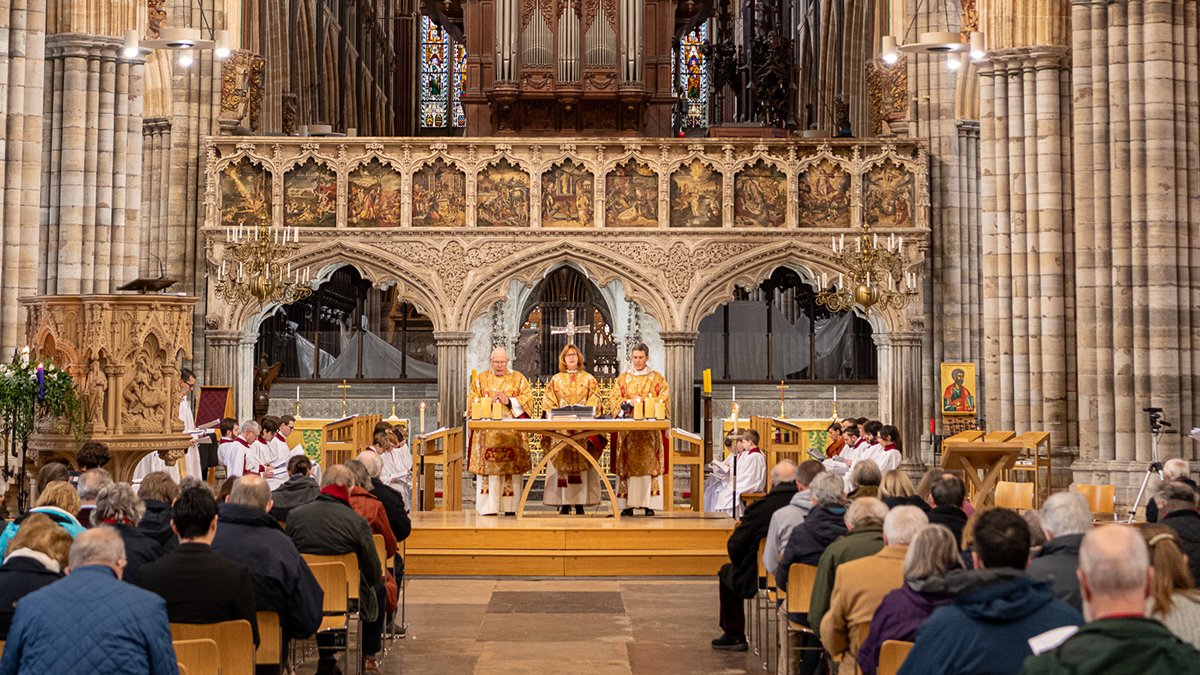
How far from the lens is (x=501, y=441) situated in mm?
15188

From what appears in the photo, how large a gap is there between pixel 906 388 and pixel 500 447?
971 centimetres

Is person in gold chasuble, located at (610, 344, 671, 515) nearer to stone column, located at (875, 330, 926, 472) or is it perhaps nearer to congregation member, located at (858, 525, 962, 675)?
stone column, located at (875, 330, 926, 472)

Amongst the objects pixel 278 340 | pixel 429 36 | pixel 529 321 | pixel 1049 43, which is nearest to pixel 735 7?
pixel 429 36

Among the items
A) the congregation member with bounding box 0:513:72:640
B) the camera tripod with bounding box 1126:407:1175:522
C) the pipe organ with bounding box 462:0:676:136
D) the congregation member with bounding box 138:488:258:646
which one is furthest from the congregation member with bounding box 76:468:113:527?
the pipe organ with bounding box 462:0:676:136

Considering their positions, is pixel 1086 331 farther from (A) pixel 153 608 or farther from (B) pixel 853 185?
(A) pixel 153 608

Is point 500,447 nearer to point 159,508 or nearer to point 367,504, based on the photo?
point 367,504

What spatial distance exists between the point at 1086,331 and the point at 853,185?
623 centimetres

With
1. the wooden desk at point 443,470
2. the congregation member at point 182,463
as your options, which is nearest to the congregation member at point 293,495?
the congregation member at point 182,463

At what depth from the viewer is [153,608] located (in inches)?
193

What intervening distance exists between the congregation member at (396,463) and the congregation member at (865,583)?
321 inches

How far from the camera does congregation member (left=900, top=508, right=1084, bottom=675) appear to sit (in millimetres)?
4617

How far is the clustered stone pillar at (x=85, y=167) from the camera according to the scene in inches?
682

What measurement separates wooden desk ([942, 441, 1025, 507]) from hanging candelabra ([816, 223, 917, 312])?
241 inches

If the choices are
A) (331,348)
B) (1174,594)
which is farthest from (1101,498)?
(331,348)
